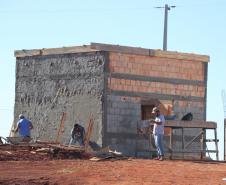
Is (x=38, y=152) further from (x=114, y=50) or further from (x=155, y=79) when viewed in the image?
(x=155, y=79)

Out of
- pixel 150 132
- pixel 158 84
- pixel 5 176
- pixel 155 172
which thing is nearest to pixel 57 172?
pixel 5 176

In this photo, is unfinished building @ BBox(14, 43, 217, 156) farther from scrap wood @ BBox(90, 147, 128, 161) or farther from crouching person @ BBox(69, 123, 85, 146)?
scrap wood @ BBox(90, 147, 128, 161)

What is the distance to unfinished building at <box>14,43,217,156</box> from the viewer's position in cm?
2673

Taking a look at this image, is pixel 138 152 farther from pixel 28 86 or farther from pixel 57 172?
pixel 57 172

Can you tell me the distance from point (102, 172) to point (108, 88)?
849 centimetres

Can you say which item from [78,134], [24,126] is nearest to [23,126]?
[24,126]

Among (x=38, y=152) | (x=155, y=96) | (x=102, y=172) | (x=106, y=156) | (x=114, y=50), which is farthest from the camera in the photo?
(x=155, y=96)

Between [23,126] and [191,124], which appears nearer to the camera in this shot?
[23,126]

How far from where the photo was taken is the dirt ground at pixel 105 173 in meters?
17.0

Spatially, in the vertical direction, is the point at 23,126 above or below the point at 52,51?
below

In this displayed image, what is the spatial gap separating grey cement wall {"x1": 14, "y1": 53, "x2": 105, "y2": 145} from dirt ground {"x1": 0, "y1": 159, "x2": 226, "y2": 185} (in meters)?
5.82

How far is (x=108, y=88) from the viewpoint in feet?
87.6

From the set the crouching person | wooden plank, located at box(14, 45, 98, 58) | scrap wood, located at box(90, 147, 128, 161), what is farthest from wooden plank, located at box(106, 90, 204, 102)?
scrap wood, located at box(90, 147, 128, 161)

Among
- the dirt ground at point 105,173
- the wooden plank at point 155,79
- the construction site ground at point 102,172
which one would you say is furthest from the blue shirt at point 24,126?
the dirt ground at point 105,173
